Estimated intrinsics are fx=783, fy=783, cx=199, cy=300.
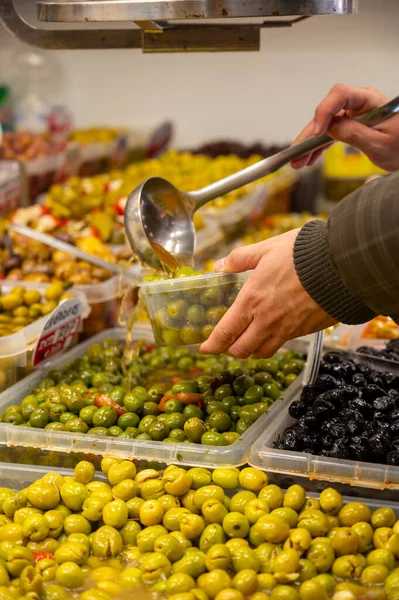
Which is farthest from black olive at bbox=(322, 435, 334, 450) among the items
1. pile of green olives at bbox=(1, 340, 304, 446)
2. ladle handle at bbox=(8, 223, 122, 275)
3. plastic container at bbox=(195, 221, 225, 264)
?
plastic container at bbox=(195, 221, 225, 264)

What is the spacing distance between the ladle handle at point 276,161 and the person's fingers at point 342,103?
0.18ft

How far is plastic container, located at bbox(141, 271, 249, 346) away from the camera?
2111mm

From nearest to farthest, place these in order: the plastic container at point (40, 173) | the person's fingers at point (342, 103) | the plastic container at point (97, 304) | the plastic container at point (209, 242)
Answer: the person's fingers at point (342, 103), the plastic container at point (97, 304), the plastic container at point (209, 242), the plastic container at point (40, 173)

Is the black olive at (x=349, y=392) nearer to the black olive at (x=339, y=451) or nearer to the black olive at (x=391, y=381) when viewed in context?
the black olive at (x=391, y=381)

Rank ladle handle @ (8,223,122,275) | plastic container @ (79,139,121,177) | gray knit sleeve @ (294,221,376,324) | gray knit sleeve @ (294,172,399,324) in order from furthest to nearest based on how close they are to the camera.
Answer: plastic container @ (79,139,121,177)
ladle handle @ (8,223,122,275)
gray knit sleeve @ (294,221,376,324)
gray knit sleeve @ (294,172,399,324)

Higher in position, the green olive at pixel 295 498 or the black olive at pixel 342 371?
the black olive at pixel 342 371

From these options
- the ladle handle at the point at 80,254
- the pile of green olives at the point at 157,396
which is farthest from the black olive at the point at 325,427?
the ladle handle at the point at 80,254

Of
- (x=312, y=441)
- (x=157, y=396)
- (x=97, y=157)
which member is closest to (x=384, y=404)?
(x=312, y=441)

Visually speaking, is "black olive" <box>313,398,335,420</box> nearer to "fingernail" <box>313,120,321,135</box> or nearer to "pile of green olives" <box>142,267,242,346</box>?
"pile of green olives" <box>142,267,242,346</box>

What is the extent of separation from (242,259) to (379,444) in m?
0.57

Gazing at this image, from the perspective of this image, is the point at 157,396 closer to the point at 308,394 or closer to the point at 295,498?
the point at 308,394

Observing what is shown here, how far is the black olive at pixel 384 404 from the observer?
2139 mm

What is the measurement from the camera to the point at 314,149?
258 centimetres

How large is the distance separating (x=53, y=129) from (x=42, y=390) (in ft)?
11.4
